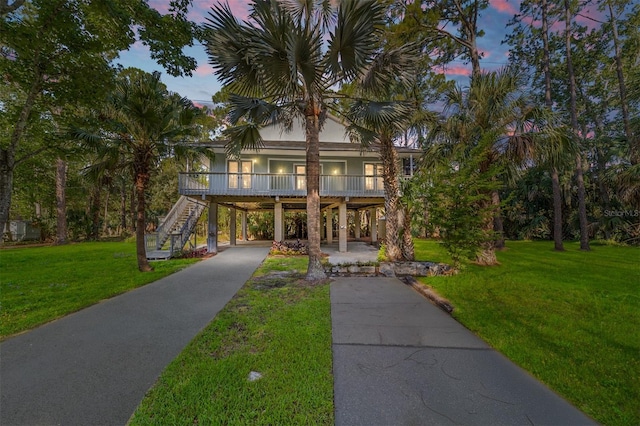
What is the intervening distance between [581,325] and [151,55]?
34.3ft

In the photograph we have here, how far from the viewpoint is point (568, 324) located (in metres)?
4.23

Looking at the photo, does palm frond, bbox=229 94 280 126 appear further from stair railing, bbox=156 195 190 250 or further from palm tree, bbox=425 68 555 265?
stair railing, bbox=156 195 190 250

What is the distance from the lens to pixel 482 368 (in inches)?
120

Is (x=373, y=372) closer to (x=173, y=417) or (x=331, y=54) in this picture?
(x=173, y=417)

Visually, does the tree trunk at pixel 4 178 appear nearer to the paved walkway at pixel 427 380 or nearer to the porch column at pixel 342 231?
the paved walkway at pixel 427 380

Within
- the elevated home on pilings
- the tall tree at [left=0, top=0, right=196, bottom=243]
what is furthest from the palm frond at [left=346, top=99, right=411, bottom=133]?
the tall tree at [left=0, top=0, right=196, bottom=243]

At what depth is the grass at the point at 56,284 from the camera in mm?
4789

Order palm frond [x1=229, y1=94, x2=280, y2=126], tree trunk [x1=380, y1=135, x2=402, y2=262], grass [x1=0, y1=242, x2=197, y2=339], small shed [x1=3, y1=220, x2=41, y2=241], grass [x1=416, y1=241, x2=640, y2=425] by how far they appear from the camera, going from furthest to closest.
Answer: small shed [x1=3, y1=220, x2=41, y2=241], tree trunk [x1=380, y1=135, x2=402, y2=262], palm frond [x1=229, y1=94, x2=280, y2=126], grass [x1=0, y1=242, x2=197, y2=339], grass [x1=416, y1=241, x2=640, y2=425]

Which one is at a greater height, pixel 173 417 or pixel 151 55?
pixel 151 55

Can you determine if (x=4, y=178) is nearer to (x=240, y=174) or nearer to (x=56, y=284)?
(x=56, y=284)

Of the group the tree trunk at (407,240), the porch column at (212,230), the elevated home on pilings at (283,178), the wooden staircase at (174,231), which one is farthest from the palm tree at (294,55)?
the porch column at (212,230)

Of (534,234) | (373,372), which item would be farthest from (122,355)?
(534,234)

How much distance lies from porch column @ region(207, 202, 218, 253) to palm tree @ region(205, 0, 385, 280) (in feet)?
22.9

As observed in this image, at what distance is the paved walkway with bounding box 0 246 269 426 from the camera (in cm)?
237
